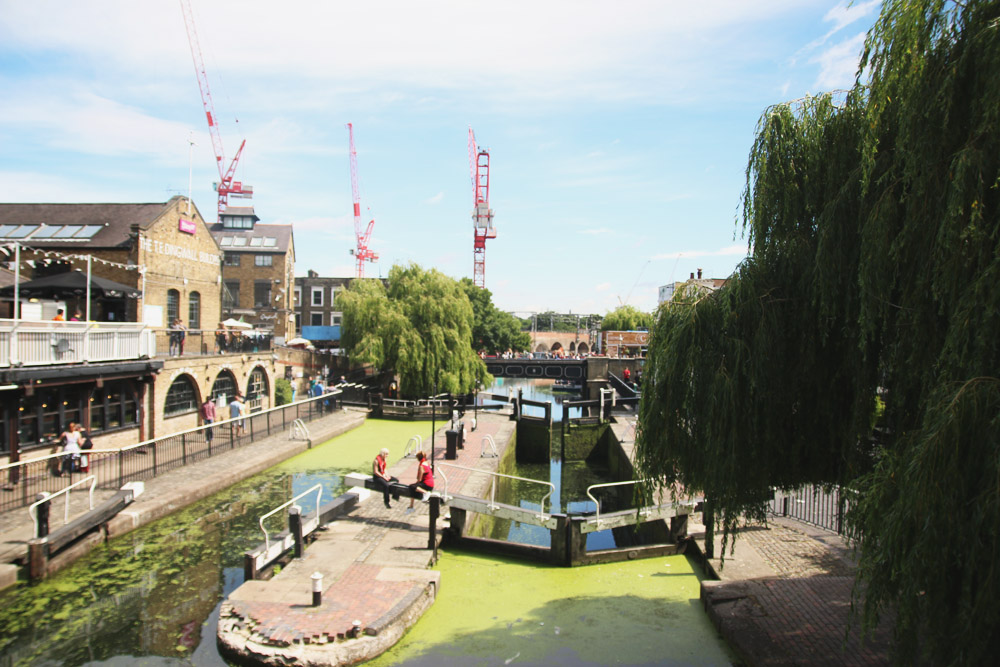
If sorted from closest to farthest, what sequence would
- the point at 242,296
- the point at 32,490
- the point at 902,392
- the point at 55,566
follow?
1. the point at 902,392
2. the point at 55,566
3. the point at 32,490
4. the point at 242,296

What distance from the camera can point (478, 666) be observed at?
769 centimetres

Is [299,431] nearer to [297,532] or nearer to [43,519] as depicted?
[43,519]

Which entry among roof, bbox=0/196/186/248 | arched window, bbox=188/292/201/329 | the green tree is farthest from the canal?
the green tree

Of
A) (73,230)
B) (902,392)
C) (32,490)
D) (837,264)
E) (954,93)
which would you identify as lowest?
(32,490)

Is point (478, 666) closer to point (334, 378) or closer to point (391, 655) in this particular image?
point (391, 655)

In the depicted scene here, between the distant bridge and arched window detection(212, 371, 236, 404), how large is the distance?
27.2 metres

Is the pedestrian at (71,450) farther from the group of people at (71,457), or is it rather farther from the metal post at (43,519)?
the metal post at (43,519)

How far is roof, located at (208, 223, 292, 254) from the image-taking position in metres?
49.3

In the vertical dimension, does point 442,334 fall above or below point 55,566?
above

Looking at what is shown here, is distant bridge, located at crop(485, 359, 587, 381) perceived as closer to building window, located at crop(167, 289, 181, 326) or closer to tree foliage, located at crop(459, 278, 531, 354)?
tree foliage, located at crop(459, 278, 531, 354)

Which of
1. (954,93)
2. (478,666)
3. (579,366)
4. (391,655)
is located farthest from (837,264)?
(579,366)

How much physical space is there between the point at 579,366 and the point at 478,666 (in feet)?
151

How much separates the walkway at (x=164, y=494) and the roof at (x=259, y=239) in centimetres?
3097

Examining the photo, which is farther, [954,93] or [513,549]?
[513,549]
